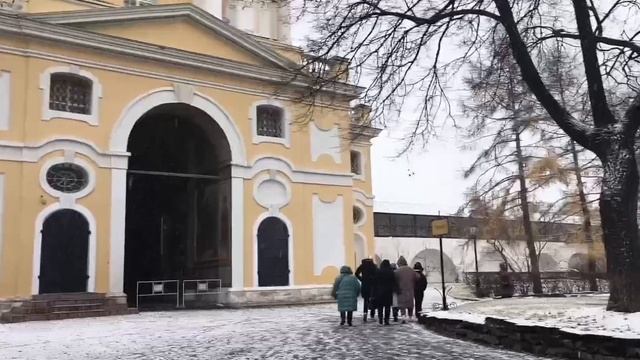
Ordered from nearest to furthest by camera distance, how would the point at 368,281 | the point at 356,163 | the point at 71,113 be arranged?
the point at 368,281 → the point at 71,113 → the point at 356,163

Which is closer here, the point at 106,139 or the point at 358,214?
the point at 106,139

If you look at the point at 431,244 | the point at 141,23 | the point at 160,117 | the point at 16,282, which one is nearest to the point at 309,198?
the point at 160,117

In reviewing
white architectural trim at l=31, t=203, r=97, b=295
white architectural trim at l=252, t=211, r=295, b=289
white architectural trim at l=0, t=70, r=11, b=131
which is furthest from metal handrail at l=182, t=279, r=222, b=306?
white architectural trim at l=0, t=70, r=11, b=131

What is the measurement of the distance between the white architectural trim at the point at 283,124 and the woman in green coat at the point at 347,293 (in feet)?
32.5

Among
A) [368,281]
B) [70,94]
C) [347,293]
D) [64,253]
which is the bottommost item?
[347,293]

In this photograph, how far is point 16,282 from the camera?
59.8 ft

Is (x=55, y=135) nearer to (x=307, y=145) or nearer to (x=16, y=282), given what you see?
(x=16, y=282)

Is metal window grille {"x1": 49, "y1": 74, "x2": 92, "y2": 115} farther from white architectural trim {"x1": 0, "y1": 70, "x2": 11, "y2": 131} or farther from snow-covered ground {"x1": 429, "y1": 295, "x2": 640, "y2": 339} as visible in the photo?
snow-covered ground {"x1": 429, "y1": 295, "x2": 640, "y2": 339}

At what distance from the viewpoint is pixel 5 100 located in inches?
746

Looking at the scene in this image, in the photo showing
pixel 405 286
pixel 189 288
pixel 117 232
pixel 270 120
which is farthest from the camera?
pixel 189 288

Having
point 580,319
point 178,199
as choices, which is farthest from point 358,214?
point 580,319

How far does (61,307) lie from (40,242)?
211 cm

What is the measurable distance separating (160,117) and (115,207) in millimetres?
5871

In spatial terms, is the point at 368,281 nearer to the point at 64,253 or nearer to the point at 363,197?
the point at 64,253
